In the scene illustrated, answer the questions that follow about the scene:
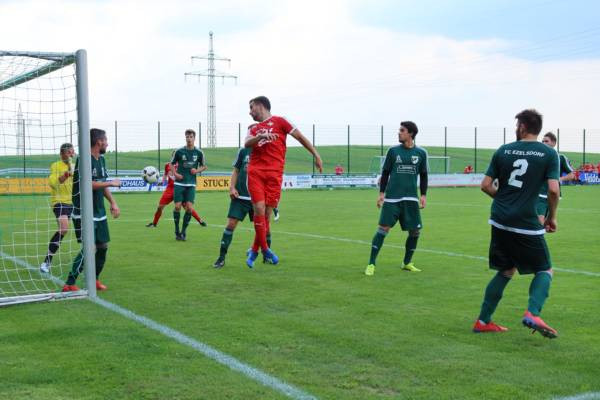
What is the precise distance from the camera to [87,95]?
7.48m

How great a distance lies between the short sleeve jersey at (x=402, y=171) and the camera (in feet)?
31.0

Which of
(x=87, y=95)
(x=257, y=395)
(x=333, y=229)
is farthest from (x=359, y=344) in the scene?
(x=333, y=229)

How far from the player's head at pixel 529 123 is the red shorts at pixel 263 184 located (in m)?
4.10

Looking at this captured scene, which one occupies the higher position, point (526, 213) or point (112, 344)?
point (526, 213)

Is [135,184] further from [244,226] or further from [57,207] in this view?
[57,207]

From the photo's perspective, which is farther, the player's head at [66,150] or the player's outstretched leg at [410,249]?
the player's outstretched leg at [410,249]

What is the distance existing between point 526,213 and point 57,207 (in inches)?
262

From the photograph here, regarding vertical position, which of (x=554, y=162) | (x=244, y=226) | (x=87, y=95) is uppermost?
(x=87, y=95)

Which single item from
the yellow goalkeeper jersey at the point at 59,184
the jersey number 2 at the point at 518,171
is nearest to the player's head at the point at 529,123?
the jersey number 2 at the point at 518,171

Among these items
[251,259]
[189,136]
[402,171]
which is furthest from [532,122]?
[189,136]

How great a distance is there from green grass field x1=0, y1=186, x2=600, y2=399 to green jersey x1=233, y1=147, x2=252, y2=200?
1062 mm

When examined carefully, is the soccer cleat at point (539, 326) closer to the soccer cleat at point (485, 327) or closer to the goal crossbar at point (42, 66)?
the soccer cleat at point (485, 327)

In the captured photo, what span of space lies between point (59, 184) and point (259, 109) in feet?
9.89

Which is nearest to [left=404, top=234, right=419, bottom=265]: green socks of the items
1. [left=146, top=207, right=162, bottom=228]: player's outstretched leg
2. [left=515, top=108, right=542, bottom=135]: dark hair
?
[left=515, top=108, right=542, bottom=135]: dark hair
